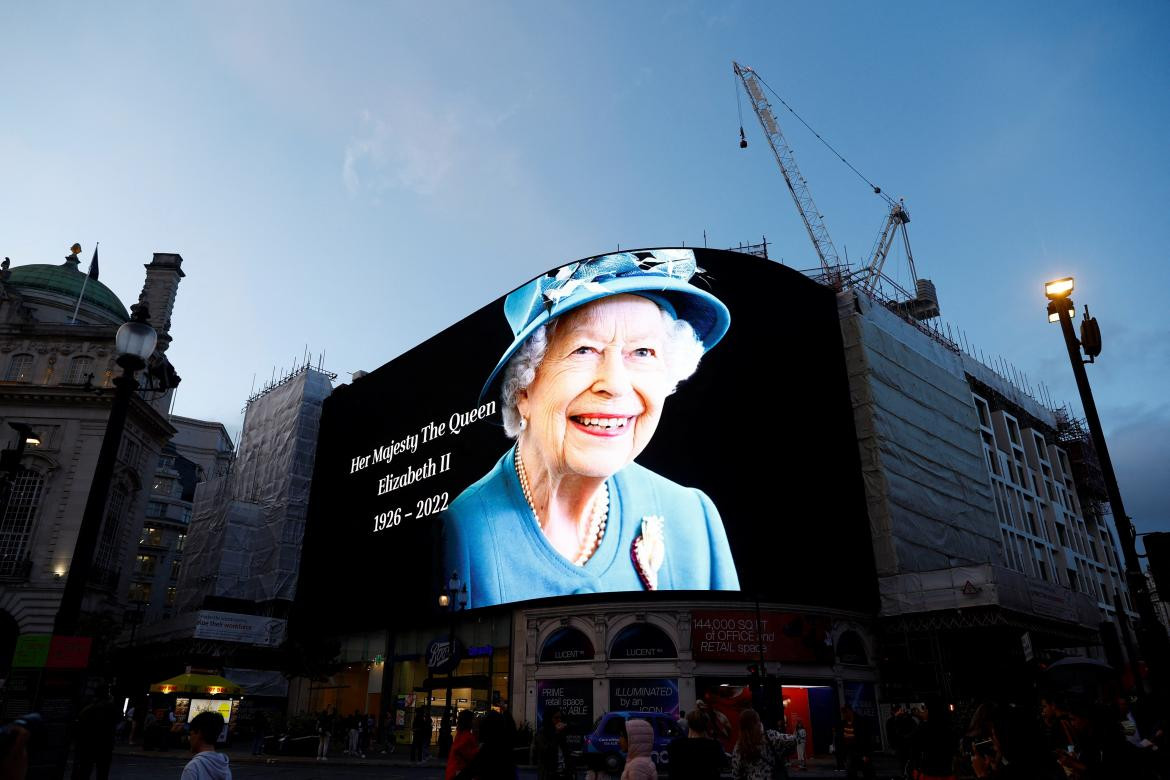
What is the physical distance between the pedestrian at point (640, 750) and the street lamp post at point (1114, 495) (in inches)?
216

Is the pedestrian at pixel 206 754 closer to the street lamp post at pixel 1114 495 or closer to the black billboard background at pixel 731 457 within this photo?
the street lamp post at pixel 1114 495

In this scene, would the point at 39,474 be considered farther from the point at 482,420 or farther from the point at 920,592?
the point at 920,592

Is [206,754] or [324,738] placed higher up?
[206,754]

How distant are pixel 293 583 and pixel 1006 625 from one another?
40176 mm

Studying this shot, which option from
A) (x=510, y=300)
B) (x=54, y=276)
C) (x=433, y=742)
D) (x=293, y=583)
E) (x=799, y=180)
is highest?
(x=799, y=180)

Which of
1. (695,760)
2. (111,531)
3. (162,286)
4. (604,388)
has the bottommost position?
(695,760)

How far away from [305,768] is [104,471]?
19.0 m

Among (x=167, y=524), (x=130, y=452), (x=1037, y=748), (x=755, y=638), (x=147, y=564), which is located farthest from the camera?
(x=167, y=524)

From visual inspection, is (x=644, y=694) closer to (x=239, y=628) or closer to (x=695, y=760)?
(x=695, y=760)

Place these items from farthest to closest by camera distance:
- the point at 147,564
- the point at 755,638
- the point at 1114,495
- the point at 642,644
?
the point at 147,564, the point at 642,644, the point at 755,638, the point at 1114,495

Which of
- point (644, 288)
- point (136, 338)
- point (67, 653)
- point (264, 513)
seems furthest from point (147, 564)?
point (67, 653)

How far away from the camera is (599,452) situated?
101 feet

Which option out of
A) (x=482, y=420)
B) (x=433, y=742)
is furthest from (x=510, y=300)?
(x=433, y=742)

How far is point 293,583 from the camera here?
1886 inches
